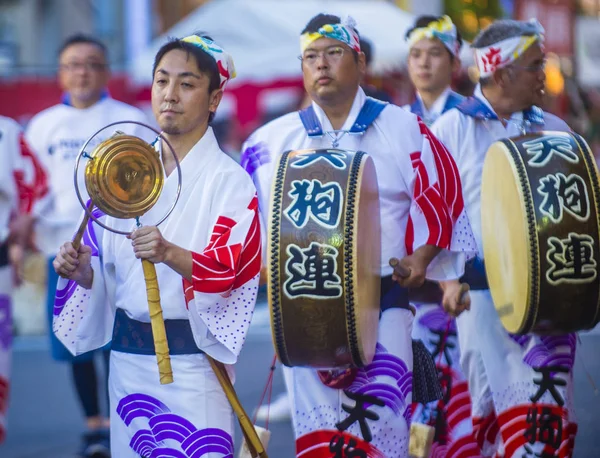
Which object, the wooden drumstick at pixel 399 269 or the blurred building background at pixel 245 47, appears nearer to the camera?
the wooden drumstick at pixel 399 269

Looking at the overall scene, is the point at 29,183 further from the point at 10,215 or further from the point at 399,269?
the point at 399,269

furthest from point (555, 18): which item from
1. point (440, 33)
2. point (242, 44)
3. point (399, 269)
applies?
point (399, 269)

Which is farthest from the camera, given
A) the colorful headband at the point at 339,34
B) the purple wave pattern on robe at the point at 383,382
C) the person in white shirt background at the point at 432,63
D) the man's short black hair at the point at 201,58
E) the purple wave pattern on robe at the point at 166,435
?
the person in white shirt background at the point at 432,63

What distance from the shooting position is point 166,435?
3.78 m

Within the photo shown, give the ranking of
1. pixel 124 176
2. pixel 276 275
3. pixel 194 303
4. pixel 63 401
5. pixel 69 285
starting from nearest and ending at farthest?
1. pixel 124 176
2. pixel 194 303
3. pixel 276 275
4. pixel 69 285
5. pixel 63 401

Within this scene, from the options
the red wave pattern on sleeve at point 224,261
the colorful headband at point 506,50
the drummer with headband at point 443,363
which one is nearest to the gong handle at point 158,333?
the red wave pattern on sleeve at point 224,261

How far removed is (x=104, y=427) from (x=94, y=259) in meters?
2.58

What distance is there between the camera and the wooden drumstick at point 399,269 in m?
4.20

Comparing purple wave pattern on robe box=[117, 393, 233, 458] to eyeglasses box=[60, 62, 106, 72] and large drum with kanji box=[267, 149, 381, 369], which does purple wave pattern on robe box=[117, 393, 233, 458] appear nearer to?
large drum with kanji box=[267, 149, 381, 369]

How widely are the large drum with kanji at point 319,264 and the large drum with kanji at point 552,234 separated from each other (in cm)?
68

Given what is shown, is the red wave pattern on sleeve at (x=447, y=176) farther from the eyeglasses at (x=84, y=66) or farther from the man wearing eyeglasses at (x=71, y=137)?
the eyeglasses at (x=84, y=66)

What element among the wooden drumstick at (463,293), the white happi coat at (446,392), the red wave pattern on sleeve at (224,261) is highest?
the red wave pattern on sleeve at (224,261)

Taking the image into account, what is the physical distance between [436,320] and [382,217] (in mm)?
1208

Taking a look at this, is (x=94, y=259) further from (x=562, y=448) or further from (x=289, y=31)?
(x=289, y=31)
